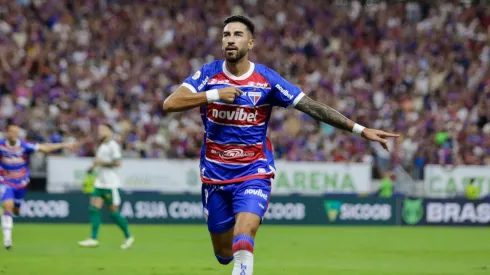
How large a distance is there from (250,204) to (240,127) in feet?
2.62

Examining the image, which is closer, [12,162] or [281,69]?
[12,162]

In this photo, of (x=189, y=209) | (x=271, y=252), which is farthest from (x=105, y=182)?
(x=189, y=209)

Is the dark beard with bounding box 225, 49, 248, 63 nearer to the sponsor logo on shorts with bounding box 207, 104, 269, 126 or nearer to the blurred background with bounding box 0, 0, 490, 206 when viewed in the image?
the sponsor logo on shorts with bounding box 207, 104, 269, 126

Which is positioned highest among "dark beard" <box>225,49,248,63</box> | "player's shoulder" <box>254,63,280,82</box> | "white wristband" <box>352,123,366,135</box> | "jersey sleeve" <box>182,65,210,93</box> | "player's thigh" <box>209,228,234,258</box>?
"dark beard" <box>225,49,248,63</box>

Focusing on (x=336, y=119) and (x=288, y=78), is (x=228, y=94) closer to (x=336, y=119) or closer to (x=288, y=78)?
(x=336, y=119)

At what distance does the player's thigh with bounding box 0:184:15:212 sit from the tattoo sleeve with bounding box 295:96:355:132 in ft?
33.4

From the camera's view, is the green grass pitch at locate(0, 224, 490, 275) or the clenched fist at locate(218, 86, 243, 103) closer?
the clenched fist at locate(218, 86, 243, 103)

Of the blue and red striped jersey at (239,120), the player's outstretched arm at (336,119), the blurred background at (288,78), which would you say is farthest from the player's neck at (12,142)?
the player's outstretched arm at (336,119)

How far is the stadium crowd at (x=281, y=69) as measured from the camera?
1166 inches

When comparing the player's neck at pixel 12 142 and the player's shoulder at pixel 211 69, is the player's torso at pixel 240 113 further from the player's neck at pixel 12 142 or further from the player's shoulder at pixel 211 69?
the player's neck at pixel 12 142

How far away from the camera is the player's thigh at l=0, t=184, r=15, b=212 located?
18.3 meters

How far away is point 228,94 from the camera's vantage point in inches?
352

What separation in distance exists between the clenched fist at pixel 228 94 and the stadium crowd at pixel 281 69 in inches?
770

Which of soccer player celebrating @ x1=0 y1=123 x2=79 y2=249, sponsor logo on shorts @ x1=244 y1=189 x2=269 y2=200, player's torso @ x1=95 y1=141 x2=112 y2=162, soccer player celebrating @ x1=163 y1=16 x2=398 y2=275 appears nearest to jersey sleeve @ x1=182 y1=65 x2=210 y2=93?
soccer player celebrating @ x1=163 y1=16 x2=398 y2=275
